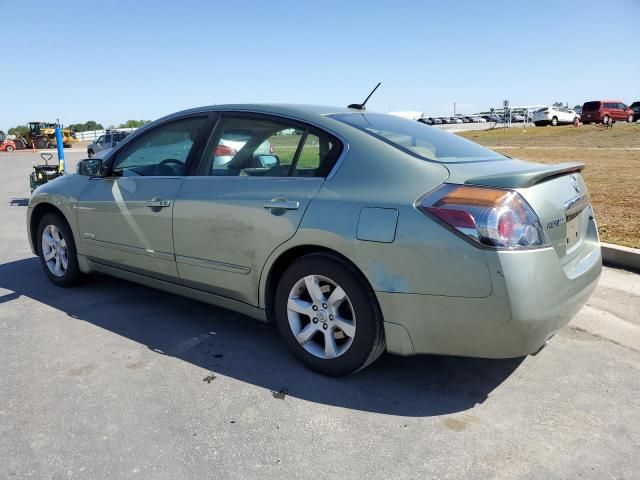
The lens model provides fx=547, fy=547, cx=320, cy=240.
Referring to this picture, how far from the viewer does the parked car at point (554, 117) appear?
39969 millimetres

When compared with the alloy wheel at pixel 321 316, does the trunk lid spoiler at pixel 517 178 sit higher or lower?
higher

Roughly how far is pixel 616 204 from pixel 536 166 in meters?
5.49

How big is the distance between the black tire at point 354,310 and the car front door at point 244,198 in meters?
0.22

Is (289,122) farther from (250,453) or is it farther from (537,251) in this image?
(250,453)

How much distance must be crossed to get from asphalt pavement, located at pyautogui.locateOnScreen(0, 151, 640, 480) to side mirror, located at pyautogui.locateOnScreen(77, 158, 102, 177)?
120 cm

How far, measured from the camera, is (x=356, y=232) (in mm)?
2906

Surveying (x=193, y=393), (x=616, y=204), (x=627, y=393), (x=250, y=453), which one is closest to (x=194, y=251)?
(x=193, y=393)

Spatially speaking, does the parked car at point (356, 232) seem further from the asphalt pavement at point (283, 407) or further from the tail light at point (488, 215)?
the asphalt pavement at point (283, 407)

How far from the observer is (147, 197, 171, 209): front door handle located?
3.88 metres

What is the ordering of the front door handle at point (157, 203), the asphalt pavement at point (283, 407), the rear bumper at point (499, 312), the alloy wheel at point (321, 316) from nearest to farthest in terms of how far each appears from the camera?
the asphalt pavement at point (283, 407)
the rear bumper at point (499, 312)
the alloy wheel at point (321, 316)
the front door handle at point (157, 203)

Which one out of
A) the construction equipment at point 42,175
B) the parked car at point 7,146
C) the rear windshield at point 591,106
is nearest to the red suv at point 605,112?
the rear windshield at point 591,106

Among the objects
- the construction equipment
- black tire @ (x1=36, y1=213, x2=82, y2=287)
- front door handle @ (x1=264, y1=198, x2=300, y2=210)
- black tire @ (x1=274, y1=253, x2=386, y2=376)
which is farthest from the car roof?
the construction equipment

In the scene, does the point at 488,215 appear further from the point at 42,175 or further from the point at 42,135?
the point at 42,135

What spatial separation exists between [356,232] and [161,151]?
2.06 meters
